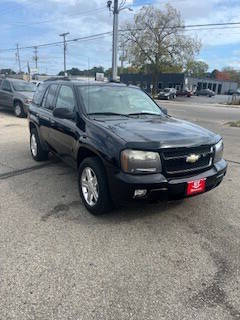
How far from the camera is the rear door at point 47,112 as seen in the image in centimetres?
541

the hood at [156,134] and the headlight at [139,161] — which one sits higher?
the hood at [156,134]

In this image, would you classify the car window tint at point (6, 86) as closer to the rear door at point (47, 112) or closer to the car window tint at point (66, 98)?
the rear door at point (47, 112)

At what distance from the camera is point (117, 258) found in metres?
3.10

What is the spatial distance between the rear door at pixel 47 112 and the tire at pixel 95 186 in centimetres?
163

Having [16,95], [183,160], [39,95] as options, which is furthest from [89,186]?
[16,95]

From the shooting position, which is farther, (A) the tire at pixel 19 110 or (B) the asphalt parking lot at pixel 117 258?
(A) the tire at pixel 19 110

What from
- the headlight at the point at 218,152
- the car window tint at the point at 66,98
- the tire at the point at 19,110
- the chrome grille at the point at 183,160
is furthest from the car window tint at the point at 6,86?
the chrome grille at the point at 183,160

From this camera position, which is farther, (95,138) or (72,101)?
(72,101)

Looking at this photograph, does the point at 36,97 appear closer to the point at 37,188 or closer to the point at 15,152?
the point at 15,152

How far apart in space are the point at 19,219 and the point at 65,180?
1529 mm

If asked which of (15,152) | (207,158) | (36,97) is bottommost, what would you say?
(15,152)

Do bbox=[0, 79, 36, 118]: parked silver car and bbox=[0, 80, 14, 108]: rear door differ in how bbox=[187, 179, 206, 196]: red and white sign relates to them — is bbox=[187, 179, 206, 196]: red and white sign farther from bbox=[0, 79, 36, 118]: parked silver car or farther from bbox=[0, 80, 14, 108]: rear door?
bbox=[0, 80, 14, 108]: rear door

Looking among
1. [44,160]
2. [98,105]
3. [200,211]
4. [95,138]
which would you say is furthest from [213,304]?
[44,160]

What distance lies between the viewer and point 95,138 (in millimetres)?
3787
